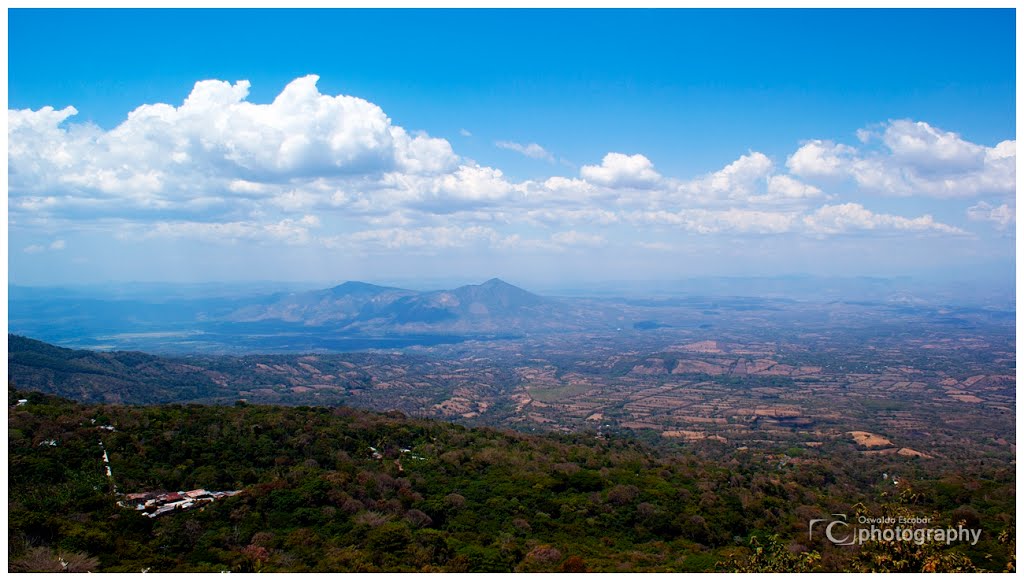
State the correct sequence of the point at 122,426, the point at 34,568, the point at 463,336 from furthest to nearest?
the point at 463,336 < the point at 122,426 < the point at 34,568

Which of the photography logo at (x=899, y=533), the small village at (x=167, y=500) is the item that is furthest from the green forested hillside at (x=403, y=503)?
the small village at (x=167, y=500)

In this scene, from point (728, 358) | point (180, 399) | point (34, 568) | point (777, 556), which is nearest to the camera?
point (34, 568)

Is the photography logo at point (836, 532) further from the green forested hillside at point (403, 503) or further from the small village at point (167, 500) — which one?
the small village at point (167, 500)

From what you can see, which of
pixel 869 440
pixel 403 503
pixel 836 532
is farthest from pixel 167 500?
pixel 869 440

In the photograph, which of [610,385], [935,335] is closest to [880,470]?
[610,385]

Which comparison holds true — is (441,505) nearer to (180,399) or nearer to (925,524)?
(925,524)
